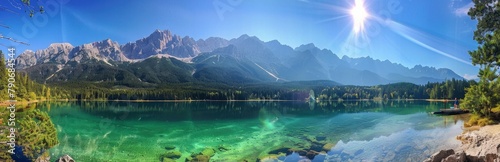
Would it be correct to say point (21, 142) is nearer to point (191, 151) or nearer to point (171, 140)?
point (191, 151)

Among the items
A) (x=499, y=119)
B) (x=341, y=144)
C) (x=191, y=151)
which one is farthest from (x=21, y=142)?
(x=499, y=119)

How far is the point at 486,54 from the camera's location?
30078 millimetres

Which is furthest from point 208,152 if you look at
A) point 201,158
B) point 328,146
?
point 328,146

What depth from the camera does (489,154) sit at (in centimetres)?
1641

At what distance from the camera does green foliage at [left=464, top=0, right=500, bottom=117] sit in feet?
97.6

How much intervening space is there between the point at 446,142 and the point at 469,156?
13.5 m

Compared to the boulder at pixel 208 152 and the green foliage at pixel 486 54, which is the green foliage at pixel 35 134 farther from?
the green foliage at pixel 486 54

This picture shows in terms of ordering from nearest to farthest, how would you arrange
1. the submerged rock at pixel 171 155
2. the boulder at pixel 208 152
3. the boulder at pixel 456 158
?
the boulder at pixel 456 158 → the submerged rock at pixel 171 155 → the boulder at pixel 208 152

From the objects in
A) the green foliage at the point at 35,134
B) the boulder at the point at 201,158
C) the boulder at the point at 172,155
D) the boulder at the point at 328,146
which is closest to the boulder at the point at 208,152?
the boulder at the point at 201,158

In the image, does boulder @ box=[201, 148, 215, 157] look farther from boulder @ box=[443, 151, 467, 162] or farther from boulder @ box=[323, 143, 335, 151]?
boulder @ box=[443, 151, 467, 162]

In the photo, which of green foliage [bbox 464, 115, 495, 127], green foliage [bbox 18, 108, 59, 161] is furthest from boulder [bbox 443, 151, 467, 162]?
green foliage [bbox 18, 108, 59, 161]

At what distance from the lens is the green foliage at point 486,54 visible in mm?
29750

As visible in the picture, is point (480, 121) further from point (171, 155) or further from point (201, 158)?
point (171, 155)

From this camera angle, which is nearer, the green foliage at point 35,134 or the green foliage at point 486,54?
the green foliage at point 35,134
